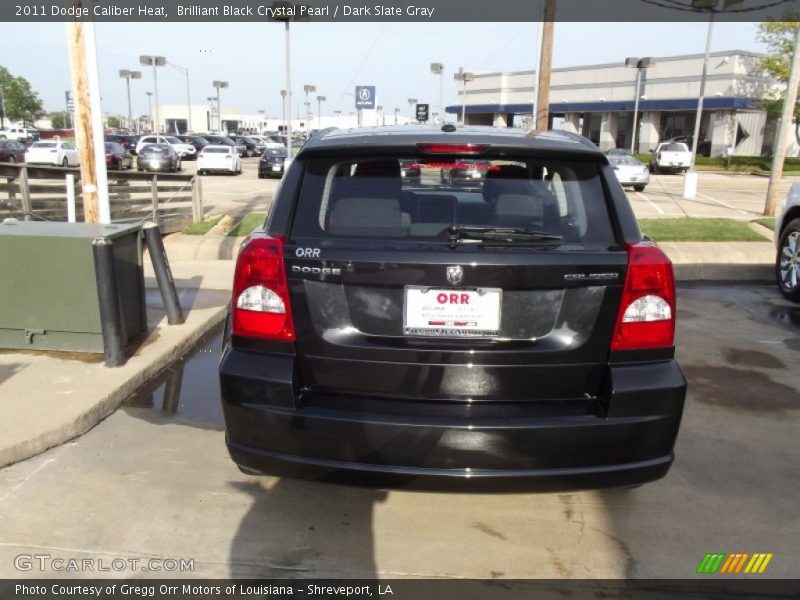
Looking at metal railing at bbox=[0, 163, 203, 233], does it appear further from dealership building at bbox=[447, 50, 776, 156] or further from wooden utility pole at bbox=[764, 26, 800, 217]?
dealership building at bbox=[447, 50, 776, 156]

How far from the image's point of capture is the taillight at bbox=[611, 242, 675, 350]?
277 cm

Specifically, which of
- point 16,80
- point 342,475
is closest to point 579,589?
point 342,475

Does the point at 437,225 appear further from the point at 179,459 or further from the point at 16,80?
the point at 16,80

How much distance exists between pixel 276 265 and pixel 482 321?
0.86m

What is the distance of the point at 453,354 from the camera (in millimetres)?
2727

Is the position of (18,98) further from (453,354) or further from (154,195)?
(453,354)

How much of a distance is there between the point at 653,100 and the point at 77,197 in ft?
157

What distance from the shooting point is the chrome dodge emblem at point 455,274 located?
2668mm

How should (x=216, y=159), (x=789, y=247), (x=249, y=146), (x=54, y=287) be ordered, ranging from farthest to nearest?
1. (x=249, y=146)
2. (x=216, y=159)
3. (x=789, y=247)
4. (x=54, y=287)

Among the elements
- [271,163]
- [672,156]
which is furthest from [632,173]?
[271,163]

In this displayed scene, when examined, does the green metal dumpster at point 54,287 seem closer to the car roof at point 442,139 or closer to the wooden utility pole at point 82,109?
the wooden utility pole at point 82,109

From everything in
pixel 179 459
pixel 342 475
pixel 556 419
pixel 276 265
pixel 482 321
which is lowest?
pixel 179 459

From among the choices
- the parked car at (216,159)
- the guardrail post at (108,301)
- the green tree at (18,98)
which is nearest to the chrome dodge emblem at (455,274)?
the guardrail post at (108,301)

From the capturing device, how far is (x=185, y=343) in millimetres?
5875
